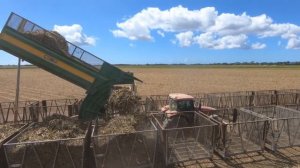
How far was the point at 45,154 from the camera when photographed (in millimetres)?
9523

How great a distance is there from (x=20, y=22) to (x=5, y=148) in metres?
4.57

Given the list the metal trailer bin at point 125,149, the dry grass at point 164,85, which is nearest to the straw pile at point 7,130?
the metal trailer bin at point 125,149

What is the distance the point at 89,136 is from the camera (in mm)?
10070

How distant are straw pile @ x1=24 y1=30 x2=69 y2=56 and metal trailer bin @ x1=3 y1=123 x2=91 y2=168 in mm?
3516

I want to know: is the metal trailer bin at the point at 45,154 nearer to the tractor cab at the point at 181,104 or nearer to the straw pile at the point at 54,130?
the straw pile at the point at 54,130

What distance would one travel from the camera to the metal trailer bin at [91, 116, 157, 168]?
385 inches

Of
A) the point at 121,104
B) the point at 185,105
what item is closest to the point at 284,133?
the point at 185,105

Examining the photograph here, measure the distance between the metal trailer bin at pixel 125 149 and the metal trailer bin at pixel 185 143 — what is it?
364 mm

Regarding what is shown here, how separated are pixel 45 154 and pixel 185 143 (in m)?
4.53

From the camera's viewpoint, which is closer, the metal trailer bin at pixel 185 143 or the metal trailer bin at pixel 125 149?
the metal trailer bin at pixel 125 149

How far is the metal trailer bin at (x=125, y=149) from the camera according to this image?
9.78m

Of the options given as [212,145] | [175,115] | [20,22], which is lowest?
[212,145]

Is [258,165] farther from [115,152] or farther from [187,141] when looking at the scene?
[115,152]

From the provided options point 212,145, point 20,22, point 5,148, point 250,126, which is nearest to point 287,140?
point 250,126
